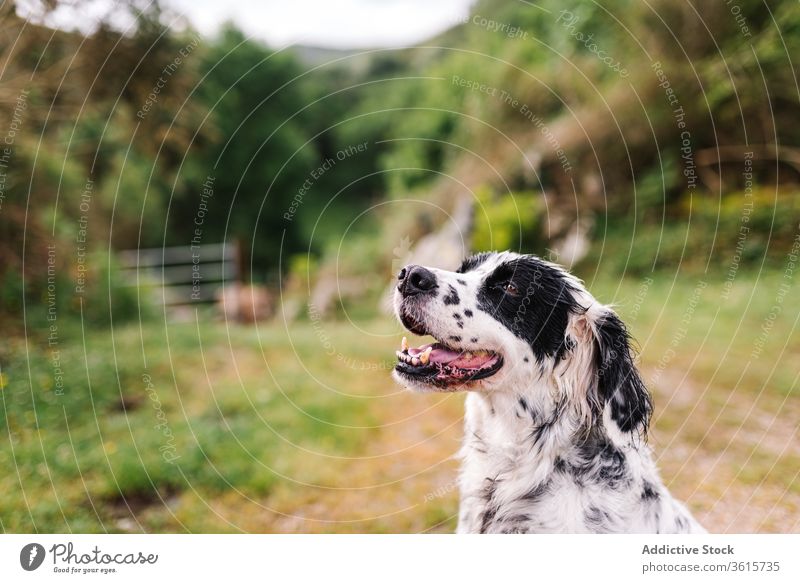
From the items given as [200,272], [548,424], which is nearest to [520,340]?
[548,424]

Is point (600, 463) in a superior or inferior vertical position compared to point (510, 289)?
inferior

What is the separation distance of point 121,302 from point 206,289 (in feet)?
18.8

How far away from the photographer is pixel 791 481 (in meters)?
4.60

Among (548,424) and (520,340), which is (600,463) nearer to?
(548,424)

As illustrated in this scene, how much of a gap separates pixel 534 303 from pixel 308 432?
381 cm

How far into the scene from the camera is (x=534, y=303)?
2844 millimetres

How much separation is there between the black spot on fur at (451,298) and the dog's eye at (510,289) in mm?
245

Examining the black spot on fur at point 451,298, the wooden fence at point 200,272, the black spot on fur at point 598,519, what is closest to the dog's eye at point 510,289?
the black spot on fur at point 451,298

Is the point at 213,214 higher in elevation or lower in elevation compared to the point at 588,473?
higher

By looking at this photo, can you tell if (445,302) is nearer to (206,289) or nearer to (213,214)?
(206,289)

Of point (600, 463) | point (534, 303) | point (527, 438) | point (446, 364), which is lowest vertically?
point (600, 463)

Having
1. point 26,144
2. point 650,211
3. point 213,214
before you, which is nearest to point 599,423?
point 26,144

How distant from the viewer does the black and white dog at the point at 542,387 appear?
2.72 m

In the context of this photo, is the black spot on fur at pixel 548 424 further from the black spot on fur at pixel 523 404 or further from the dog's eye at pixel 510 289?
the dog's eye at pixel 510 289
